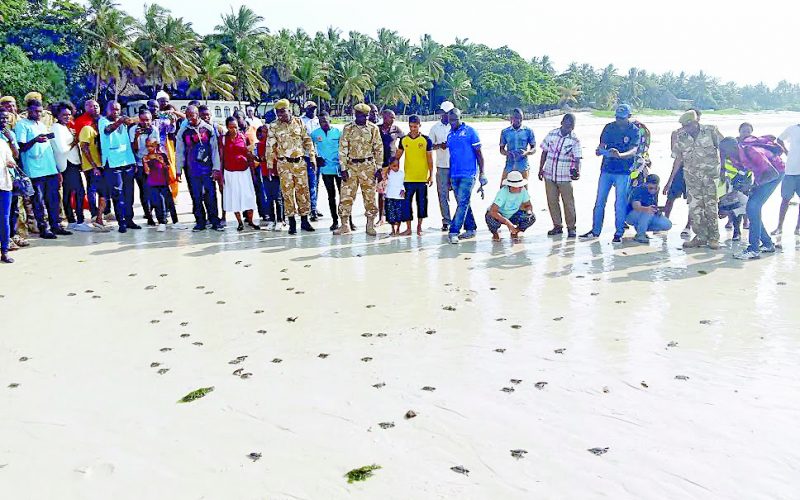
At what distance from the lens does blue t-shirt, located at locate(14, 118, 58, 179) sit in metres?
8.48

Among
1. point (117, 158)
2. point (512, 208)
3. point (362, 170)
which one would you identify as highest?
point (117, 158)

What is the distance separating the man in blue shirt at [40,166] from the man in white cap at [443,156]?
196 inches

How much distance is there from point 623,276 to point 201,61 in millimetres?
47060

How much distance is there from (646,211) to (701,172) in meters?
0.82

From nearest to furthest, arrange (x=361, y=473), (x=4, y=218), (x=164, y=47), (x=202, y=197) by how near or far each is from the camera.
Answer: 1. (x=361, y=473)
2. (x=4, y=218)
3. (x=202, y=197)
4. (x=164, y=47)

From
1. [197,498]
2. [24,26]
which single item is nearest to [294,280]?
[197,498]

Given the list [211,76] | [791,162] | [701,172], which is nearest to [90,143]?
[701,172]

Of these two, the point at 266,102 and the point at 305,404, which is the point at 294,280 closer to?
the point at 305,404

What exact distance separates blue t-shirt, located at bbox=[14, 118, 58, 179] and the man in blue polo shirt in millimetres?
7072

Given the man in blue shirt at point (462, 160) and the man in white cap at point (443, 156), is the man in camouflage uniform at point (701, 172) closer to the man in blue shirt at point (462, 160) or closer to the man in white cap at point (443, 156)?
the man in blue shirt at point (462, 160)

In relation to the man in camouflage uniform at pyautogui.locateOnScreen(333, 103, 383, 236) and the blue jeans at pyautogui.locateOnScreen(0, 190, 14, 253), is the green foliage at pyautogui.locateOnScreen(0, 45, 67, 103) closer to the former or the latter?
the blue jeans at pyautogui.locateOnScreen(0, 190, 14, 253)

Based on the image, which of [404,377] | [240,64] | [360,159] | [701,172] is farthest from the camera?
[240,64]

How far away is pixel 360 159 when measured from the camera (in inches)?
348

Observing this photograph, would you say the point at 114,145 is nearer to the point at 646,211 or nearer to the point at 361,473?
the point at 646,211
